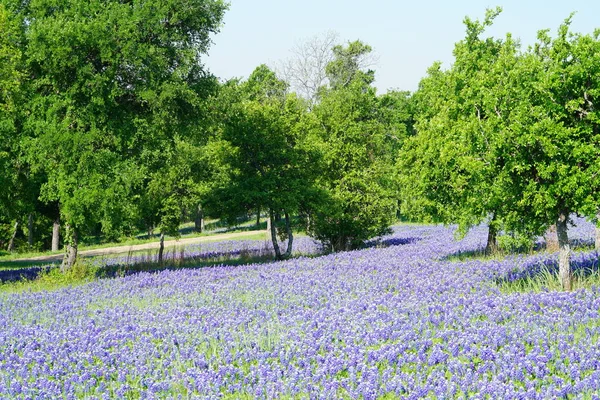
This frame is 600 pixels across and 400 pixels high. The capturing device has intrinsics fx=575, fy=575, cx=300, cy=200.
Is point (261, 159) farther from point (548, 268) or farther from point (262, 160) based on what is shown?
point (548, 268)

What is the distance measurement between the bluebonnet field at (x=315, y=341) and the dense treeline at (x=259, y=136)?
260 centimetres

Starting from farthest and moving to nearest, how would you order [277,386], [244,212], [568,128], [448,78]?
[244,212] → [448,78] → [568,128] → [277,386]

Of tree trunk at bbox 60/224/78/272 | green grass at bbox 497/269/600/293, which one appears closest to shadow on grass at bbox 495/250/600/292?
green grass at bbox 497/269/600/293

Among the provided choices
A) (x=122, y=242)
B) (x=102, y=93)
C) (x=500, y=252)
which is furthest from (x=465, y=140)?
(x=122, y=242)

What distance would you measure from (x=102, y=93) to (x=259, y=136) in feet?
21.8

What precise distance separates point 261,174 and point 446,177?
843 centimetres

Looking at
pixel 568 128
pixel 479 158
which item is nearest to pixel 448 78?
pixel 479 158

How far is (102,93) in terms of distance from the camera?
18.1 m

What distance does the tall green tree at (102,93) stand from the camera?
17453 millimetres

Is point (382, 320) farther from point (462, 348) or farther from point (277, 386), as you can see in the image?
point (277, 386)

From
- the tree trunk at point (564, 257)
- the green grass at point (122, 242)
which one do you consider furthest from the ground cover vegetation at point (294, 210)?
the green grass at point (122, 242)

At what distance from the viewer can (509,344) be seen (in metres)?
7.79

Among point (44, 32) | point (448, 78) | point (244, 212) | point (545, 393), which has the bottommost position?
point (545, 393)

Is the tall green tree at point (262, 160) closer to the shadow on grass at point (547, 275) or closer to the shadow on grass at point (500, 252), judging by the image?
the shadow on grass at point (500, 252)
